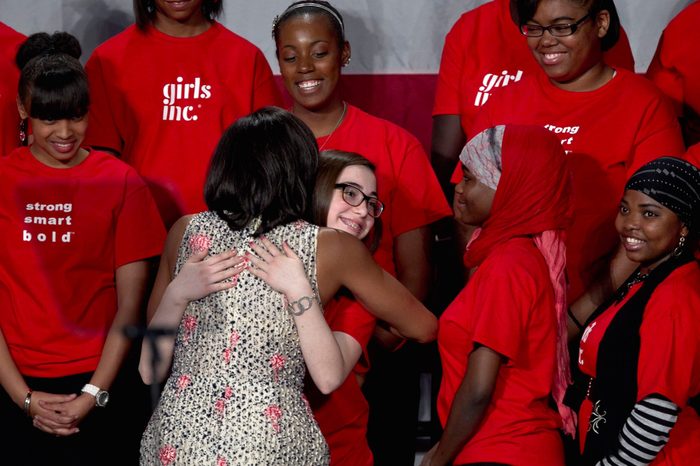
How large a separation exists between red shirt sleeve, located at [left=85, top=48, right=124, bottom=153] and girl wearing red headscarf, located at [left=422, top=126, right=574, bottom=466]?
135cm

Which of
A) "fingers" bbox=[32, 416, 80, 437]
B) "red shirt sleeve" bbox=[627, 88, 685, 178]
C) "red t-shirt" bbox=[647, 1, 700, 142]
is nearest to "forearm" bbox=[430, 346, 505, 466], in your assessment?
"red shirt sleeve" bbox=[627, 88, 685, 178]

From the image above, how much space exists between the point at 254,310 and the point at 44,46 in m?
1.83

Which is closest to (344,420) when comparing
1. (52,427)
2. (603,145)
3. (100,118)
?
(52,427)

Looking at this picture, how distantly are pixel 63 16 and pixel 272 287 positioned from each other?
2.67 meters

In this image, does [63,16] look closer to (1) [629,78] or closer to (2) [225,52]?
(2) [225,52]

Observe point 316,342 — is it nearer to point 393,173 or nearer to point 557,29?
point 393,173

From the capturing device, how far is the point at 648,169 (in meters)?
2.80

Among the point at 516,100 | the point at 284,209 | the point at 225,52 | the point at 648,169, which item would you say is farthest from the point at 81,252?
the point at 648,169

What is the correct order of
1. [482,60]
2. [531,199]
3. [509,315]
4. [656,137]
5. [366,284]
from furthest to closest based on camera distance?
[482,60] → [656,137] → [531,199] → [509,315] → [366,284]

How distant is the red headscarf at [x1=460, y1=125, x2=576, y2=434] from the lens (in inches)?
108

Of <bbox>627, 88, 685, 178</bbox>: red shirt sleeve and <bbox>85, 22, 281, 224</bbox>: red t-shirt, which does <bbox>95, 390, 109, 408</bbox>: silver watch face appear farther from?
<bbox>627, 88, 685, 178</bbox>: red shirt sleeve

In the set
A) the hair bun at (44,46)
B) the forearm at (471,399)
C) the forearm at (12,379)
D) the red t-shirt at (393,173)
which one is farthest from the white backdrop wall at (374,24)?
the forearm at (471,399)

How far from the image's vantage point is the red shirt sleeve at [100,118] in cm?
368

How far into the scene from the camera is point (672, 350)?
8.40 ft
